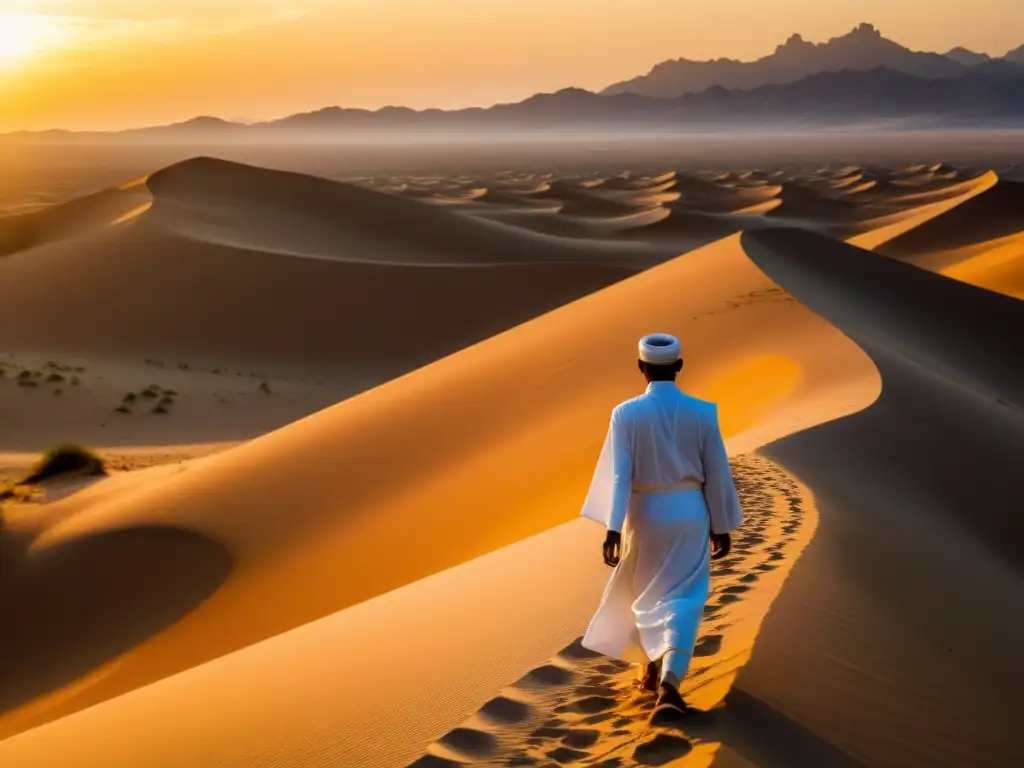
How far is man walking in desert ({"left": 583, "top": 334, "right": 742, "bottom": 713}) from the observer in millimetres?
3756

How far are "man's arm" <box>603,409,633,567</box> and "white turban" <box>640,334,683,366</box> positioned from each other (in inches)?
8.9

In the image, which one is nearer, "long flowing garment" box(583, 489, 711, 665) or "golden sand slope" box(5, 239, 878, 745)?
"long flowing garment" box(583, 489, 711, 665)

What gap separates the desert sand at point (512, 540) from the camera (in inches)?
159

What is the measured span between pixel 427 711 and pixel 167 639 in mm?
5028

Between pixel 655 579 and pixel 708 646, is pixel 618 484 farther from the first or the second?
pixel 708 646

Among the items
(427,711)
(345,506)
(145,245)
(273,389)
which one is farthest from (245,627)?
(145,245)

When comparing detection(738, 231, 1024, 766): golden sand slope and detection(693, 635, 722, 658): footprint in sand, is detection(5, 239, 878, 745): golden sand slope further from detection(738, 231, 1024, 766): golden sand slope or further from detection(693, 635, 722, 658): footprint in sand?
detection(693, 635, 722, 658): footprint in sand

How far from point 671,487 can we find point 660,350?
18.9 inches

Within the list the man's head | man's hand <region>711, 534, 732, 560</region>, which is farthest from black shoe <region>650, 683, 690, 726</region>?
the man's head

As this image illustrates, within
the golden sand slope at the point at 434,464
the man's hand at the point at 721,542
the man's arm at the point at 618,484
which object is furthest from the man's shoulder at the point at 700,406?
the golden sand slope at the point at 434,464

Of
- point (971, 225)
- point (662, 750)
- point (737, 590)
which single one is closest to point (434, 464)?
point (737, 590)

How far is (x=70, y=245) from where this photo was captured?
33500 millimetres

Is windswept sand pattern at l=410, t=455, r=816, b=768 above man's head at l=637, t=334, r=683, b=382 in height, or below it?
below

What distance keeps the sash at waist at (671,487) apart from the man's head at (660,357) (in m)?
0.37
